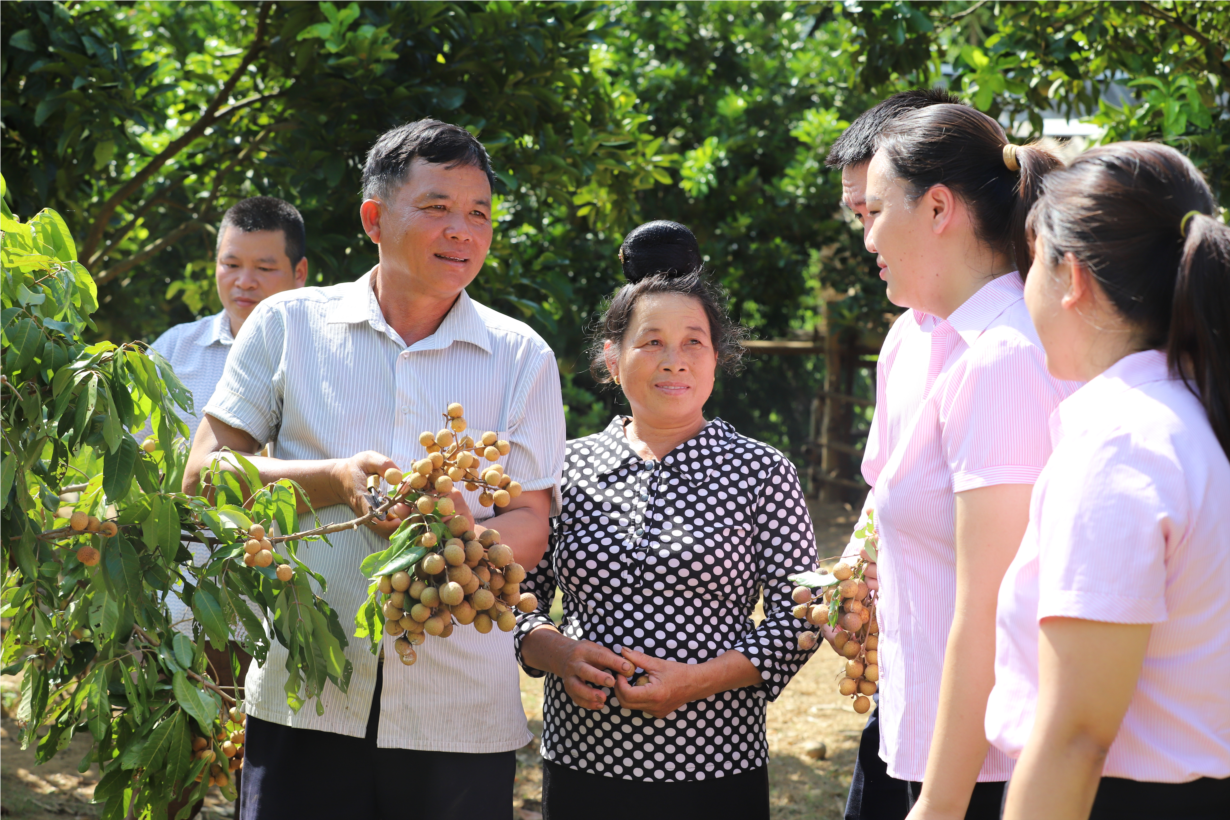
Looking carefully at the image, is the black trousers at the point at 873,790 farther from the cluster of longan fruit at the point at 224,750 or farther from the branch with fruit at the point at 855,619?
the cluster of longan fruit at the point at 224,750

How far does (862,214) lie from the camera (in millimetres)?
2145

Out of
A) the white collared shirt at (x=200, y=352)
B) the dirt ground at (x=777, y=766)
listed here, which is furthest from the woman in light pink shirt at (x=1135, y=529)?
the dirt ground at (x=777, y=766)

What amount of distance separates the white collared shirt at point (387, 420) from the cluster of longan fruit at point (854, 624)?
0.65m

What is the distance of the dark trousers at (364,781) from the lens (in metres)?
2.15

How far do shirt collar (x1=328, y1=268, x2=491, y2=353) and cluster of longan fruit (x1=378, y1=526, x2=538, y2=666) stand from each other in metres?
0.55

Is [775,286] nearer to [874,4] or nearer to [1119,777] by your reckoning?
[874,4]

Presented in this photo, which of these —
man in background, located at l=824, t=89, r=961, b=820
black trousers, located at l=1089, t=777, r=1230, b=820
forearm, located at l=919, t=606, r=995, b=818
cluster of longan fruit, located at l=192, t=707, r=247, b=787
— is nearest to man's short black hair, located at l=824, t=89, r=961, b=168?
man in background, located at l=824, t=89, r=961, b=820

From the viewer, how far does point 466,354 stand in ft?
7.52

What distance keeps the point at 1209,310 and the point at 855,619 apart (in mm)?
1030

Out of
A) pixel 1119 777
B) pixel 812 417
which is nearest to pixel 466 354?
pixel 1119 777

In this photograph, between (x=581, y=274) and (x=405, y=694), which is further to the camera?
(x=581, y=274)

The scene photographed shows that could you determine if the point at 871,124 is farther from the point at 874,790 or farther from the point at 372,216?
the point at 874,790

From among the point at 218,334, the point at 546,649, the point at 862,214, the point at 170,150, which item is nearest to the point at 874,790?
the point at 546,649

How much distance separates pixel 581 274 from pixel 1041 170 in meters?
6.42
